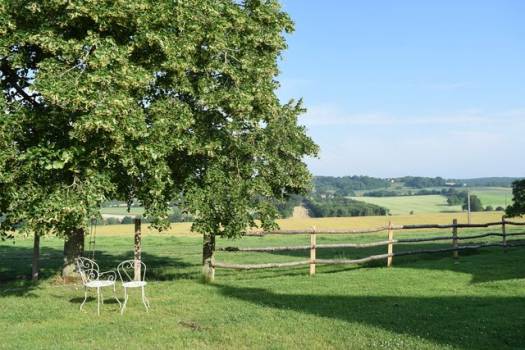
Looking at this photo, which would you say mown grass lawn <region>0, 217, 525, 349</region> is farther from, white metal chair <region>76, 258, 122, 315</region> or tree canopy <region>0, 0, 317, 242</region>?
tree canopy <region>0, 0, 317, 242</region>

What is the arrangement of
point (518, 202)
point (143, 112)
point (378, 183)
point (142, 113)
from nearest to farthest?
point (142, 113), point (143, 112), point (518, 202), point (378, 183)

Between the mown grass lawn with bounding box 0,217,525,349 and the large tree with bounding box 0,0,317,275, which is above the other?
the large tree with bounding box 0,0,317,275

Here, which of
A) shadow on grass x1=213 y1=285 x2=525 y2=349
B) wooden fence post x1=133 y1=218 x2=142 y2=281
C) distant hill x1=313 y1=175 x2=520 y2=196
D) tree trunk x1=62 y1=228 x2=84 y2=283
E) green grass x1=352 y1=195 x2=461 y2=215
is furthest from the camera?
distant hill x1=313 y1=175 x2=520 y2=196

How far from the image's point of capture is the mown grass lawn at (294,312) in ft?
33.4

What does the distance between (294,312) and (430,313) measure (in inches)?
120

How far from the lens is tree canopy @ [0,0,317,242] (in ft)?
43.1

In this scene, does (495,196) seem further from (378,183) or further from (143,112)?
(143,112)

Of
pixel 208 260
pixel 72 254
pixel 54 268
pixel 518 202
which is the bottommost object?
pixel 54 268

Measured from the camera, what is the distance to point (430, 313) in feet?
Result: 40.4

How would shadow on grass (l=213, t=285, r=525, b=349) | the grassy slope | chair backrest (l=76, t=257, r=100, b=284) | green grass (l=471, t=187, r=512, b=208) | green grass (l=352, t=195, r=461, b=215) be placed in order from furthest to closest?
green grass (l=471, t=187, r=512, b=208) → the grassy slope → green grass (l=352, t=195, r=461, b=215) → chair backrest (l=76, t=257, r=100, b=284) → shadow on grass (l=213, t=285, r=525, b=349)

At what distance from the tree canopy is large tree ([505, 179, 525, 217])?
14304 mm

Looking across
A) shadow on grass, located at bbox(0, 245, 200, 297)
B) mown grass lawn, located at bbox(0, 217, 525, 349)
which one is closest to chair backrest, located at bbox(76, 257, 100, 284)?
mown grass lawn, located at bbox(0, 217, 525, 349)

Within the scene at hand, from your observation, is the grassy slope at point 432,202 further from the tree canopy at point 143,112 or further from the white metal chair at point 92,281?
the white metal chair at point 92,281

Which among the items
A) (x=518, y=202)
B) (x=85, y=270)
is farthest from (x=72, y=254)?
(x=518, y=202)
